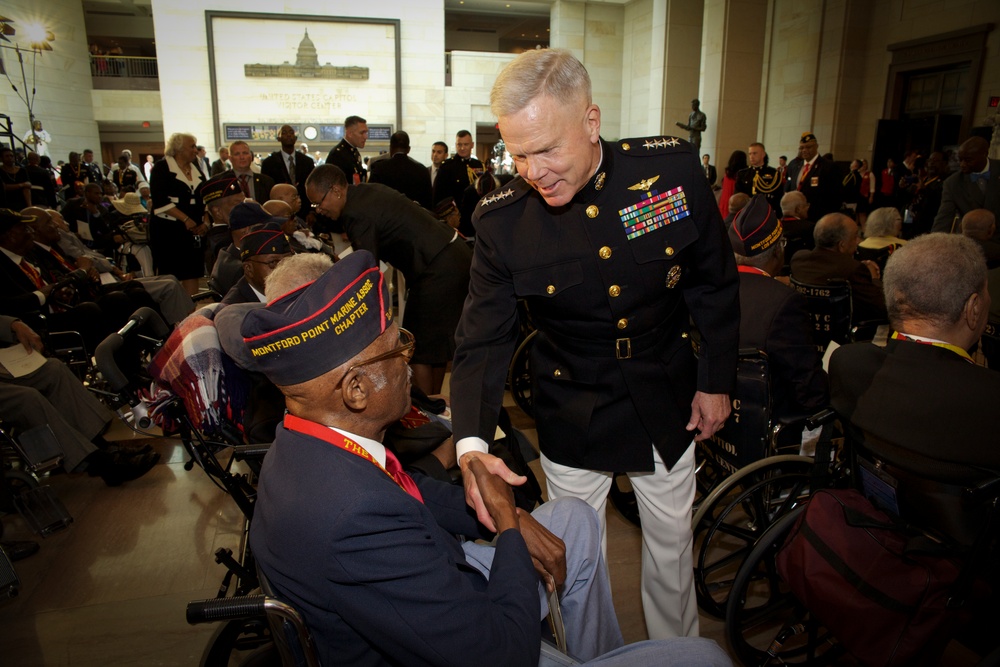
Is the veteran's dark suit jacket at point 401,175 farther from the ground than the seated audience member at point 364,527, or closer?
farther from the ground

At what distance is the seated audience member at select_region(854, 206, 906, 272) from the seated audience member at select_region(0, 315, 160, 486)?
4.83 m

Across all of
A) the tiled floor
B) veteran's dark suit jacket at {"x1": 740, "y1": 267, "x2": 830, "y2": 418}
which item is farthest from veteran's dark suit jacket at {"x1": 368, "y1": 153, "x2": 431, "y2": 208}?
veteran's dark suit jacket at {"x1": 740, "y1": 267, "x2": 830, "y2": 418}

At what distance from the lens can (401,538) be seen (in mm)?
1000

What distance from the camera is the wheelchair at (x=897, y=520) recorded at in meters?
1.39

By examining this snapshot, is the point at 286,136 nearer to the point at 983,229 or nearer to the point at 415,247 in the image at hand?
the point at 415,247

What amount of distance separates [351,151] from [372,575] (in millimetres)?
5875

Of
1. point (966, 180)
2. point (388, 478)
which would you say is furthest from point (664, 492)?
point (966, 180)

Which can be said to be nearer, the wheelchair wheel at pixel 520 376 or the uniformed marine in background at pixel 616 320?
the uniformed marine in background at pixel 616 320

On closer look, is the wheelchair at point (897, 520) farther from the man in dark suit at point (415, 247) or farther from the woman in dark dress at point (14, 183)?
the woman in dark dress at point (14, 183)

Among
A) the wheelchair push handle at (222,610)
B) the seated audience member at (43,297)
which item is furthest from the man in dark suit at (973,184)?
the seated audience member at (43,297)

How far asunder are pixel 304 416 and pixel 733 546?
2144mm

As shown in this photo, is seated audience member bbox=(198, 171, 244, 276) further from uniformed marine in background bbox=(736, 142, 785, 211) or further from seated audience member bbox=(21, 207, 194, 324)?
uniformed marine in background bbox=(736, 142, 785, 211)

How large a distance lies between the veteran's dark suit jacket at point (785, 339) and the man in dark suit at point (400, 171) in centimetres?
472

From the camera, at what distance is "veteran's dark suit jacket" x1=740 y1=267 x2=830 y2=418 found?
227cm
